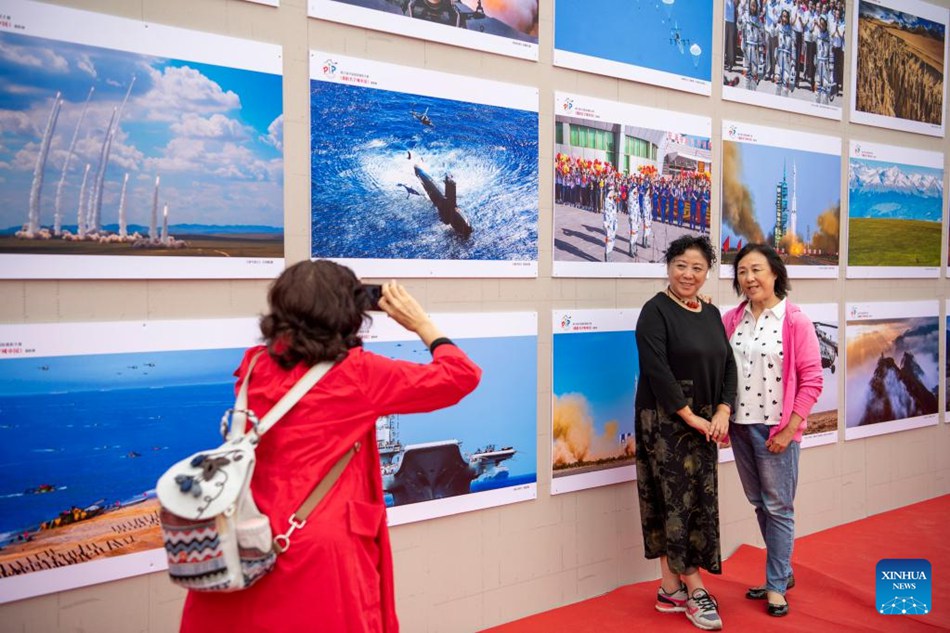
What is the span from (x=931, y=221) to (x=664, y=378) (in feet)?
12.3

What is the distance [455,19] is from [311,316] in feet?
7.33

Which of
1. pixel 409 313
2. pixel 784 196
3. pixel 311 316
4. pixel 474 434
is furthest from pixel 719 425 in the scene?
pixel 311 316

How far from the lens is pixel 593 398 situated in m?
4.46

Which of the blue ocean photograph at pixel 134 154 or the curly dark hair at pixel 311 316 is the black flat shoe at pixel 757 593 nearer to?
the blue ocean photograph at pixel 134 154

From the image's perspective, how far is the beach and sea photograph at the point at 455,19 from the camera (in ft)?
11.5

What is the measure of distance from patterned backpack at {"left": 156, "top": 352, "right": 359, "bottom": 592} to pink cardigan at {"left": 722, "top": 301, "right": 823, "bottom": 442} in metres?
2.99

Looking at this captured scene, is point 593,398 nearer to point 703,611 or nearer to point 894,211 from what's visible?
point 703,611

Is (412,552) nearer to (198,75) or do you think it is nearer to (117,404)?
(117,404)

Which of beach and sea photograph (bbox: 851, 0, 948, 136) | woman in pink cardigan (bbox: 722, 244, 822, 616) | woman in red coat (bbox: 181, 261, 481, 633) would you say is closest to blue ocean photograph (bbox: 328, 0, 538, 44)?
woman in pink cardigan (bbox: 722, 244, 822, 616)

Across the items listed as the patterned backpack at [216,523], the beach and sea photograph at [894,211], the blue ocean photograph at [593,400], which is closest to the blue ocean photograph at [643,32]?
the blue ocean photograph at [593,400]

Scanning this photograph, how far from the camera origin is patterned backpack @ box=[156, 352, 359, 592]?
1.90m

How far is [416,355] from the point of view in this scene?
374 centimetres

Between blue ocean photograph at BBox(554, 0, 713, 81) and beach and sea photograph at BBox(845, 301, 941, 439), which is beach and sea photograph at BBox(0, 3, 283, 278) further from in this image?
beach and sea photograph at BBox(845, 301, 941, 439)

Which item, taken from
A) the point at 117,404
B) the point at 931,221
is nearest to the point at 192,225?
the point at 117,404
